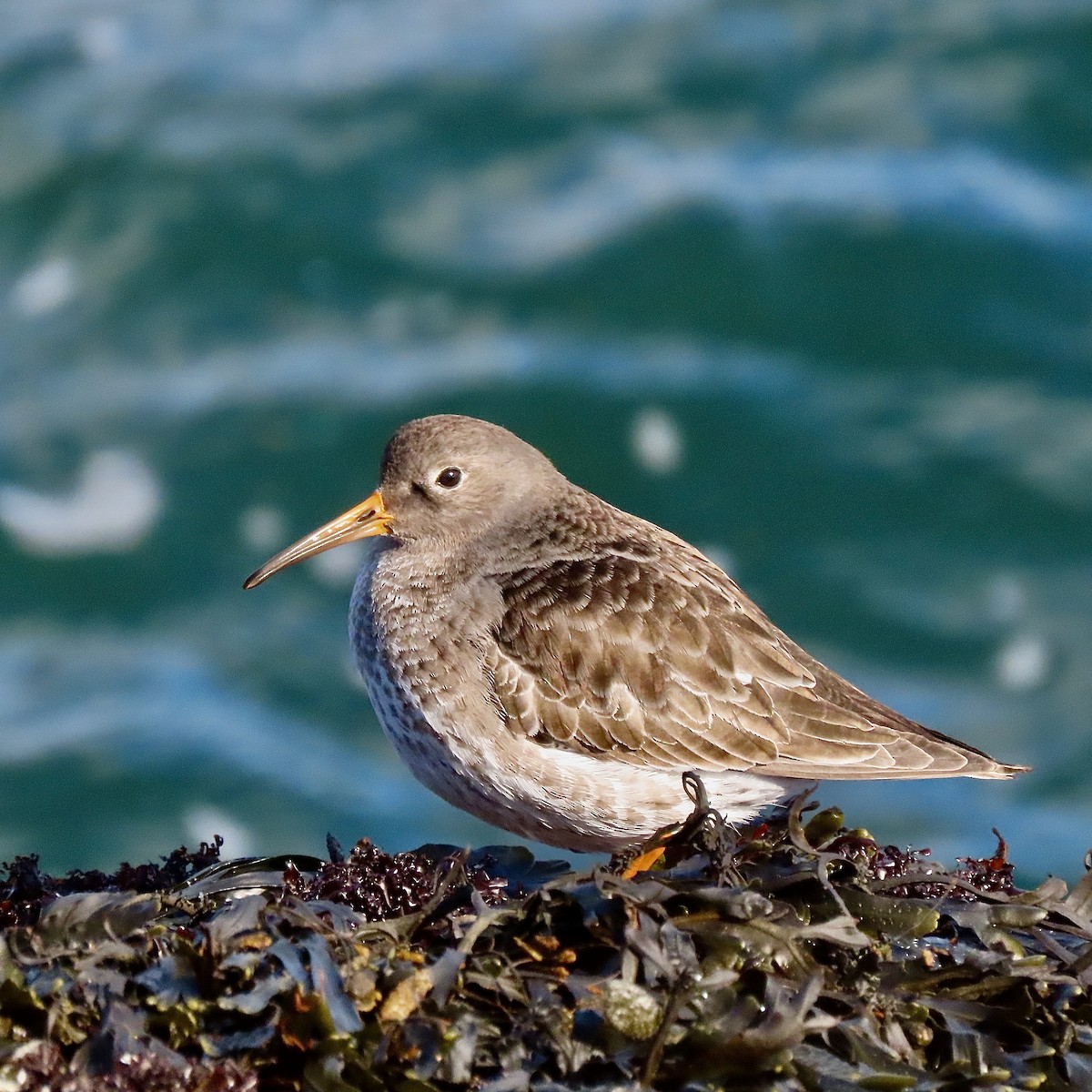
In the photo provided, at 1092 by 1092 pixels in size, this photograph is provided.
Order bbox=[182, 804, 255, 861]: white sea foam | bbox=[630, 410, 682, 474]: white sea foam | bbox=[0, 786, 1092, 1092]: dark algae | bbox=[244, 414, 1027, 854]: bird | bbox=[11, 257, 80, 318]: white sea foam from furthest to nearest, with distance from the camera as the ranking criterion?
bbox=[11, 257, 80, 318]: white sea foam
bbox=[630, 410, 682, 474]: white sea foam
bbox=[182, 804, 255, 861]: white sea foam
bbox=[244, 414, 1027, 854]: bird
bbox=[0, 786, 1092, 1092]: dark algae

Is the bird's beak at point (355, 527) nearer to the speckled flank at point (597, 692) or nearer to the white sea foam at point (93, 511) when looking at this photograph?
the speckled flank at point (597, 692)

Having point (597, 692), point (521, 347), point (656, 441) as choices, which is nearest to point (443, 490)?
point (597, 692)

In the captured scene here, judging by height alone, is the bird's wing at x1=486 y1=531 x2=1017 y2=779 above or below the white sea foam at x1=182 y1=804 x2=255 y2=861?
below

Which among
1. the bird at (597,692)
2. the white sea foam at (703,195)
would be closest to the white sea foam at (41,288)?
the white sea foam at (703,195)

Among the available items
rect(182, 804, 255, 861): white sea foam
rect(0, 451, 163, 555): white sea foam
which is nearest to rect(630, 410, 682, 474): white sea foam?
rect(0, 451, 163, 555): white sea foam

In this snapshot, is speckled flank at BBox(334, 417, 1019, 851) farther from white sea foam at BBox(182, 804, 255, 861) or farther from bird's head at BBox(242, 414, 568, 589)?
white sea foam at BBox(182, 804, 255, 861)

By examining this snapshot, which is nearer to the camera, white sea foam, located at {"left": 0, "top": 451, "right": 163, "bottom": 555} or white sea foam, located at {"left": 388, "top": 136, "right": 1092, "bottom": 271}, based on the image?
white sea foam, located at {"left": 0, "top": 451, "right": 163, "bottom": 555}

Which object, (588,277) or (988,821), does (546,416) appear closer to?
(588,277)

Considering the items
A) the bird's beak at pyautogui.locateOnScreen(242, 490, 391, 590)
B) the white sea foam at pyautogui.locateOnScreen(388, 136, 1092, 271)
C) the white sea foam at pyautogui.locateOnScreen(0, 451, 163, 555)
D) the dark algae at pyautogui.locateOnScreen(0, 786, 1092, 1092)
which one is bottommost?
the dark algae at pyautogui.locateOnScreen(0, 786, 1092, 1092)
